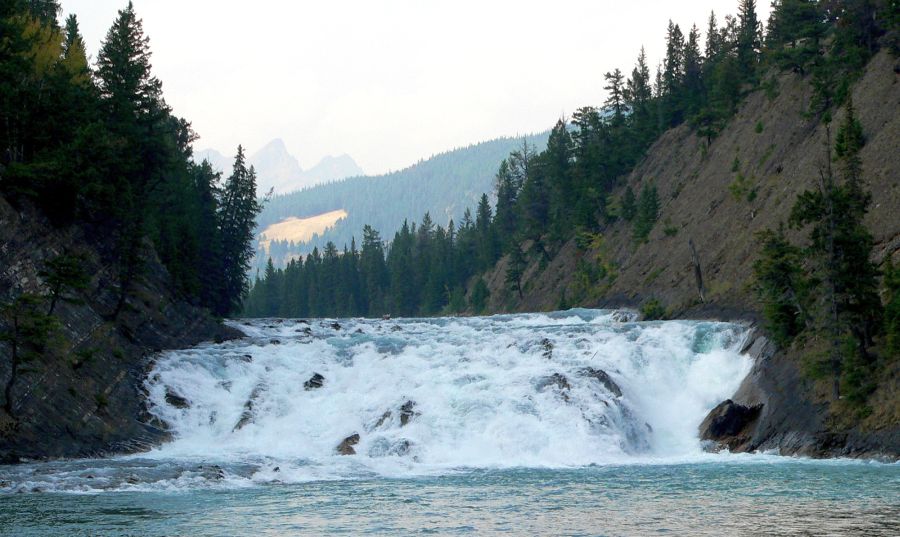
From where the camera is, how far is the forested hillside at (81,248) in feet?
115

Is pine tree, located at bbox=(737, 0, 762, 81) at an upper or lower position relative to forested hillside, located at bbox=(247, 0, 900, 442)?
upper

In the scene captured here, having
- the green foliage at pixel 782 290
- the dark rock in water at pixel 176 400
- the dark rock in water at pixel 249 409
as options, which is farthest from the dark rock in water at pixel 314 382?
the green foliage at pixel 782 290

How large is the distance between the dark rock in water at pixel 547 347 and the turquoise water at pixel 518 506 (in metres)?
14.0

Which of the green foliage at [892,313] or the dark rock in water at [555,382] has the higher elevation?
the green foliage at [892,313]

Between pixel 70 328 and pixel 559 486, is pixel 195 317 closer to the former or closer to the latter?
pixel 70 328

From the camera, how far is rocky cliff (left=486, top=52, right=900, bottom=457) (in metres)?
34.9

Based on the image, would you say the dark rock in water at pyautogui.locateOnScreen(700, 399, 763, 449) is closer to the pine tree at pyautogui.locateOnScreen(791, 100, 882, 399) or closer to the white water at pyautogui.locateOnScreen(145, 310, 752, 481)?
the white water at pyautogui.locateOnScreen(145, 310, 752, 481)

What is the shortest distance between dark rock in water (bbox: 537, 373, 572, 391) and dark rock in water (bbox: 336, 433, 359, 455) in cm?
866

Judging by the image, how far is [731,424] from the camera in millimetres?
37594

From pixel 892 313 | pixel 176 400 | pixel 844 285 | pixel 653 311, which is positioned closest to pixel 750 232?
pixel 653 311

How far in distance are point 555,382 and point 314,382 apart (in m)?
12.5

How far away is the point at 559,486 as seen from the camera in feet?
93.2

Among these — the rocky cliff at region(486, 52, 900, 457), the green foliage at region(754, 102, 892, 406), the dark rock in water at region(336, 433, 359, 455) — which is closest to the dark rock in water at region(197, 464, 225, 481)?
the dark rock in water at region(336, 433, 359, 455)

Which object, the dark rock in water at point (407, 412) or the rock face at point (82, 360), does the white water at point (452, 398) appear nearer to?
the dark rock in water at point (407, 412)
